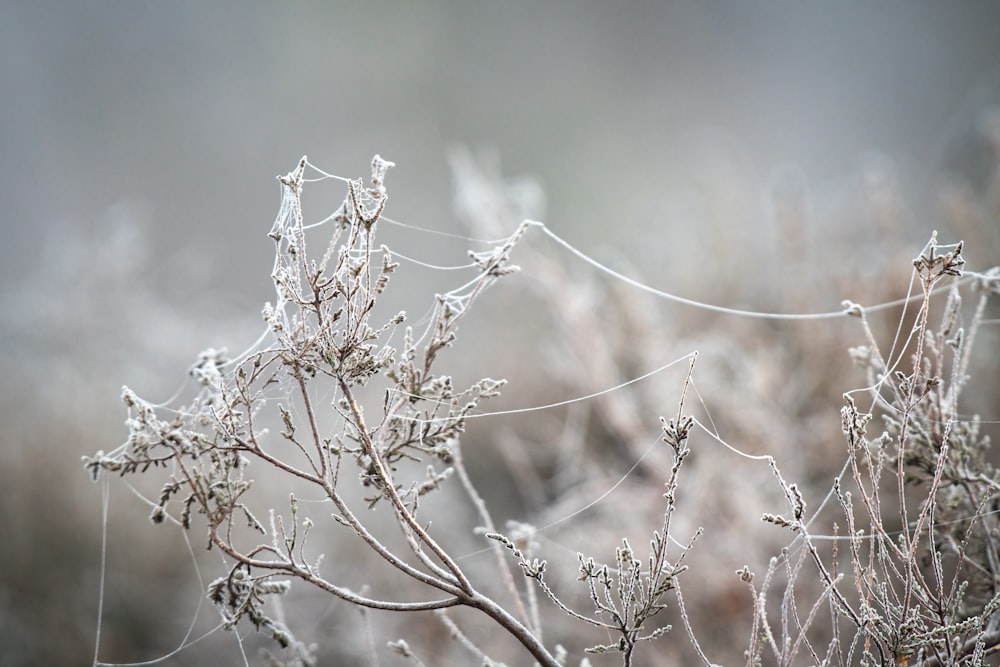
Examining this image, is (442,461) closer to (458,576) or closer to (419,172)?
(458,576)

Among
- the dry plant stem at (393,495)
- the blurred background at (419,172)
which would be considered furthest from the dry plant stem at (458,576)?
the blurred background at (419,172)

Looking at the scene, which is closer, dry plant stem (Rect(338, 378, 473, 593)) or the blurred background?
dry plant stem (Rect(338, 378, 473, 593))

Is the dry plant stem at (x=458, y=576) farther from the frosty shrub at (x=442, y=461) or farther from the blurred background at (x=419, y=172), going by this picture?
the blurred background at (x=419, y=172)

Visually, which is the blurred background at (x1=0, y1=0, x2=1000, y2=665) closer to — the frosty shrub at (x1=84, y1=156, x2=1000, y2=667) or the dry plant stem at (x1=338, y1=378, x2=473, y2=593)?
the frosty shrub at (x1=84, y1=156, x2=1000, y2=667)

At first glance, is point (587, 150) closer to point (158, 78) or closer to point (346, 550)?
point (158, 78)

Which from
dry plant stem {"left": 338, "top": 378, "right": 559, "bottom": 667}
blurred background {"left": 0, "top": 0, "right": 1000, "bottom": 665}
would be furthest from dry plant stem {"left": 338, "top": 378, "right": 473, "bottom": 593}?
blurred background {"left": 0, "top": 0, "right": 1000, "bottom": 665}

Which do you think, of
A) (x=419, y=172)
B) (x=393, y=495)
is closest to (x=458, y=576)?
(x=393, y=495)

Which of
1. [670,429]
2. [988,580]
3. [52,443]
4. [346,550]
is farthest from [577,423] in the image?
[52,443]

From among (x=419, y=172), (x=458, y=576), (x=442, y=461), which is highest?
(x=419, y=172)
